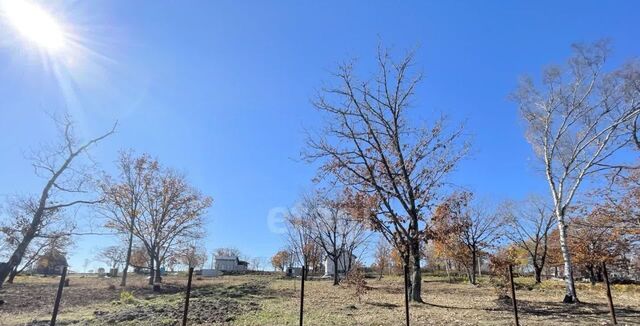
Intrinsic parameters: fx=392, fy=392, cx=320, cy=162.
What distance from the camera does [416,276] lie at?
16047 mm

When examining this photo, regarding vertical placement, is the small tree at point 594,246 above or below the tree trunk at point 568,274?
above

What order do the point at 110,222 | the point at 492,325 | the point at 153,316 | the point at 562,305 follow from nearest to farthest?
the point at 492,325, the point at 153,316, the point at 562,305, the point at 110,222

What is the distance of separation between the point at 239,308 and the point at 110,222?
2542cm

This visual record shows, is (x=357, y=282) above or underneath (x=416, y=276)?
underneath

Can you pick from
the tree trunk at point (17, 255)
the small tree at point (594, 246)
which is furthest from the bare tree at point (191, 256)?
the small tree at point (594, 246)

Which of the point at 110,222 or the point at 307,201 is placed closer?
the point at 110,222

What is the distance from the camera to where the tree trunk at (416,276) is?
1584cm

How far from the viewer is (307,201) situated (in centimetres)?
3862

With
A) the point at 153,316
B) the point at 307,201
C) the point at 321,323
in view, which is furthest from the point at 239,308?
the point at 307,201

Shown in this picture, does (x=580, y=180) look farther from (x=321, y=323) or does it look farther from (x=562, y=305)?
(x=321, y=323)

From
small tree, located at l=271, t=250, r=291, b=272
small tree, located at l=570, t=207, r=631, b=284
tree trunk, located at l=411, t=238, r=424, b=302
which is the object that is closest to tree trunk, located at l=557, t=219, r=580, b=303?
tree trunk, located at l=411, t=238, r=424, b=302

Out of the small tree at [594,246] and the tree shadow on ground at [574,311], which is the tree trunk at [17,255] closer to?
the tree shadow on ground at [574,311]

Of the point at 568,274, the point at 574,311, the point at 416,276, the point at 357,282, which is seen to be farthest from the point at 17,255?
the point at 568,274

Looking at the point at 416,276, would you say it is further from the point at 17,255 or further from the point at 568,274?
the point at 17,255
